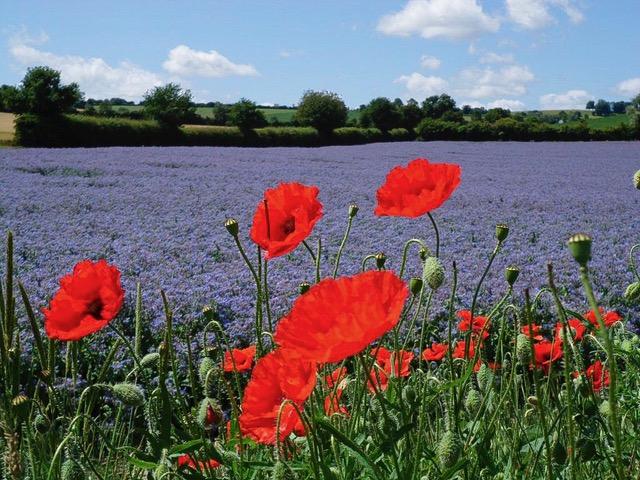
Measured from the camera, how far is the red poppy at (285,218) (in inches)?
38.1

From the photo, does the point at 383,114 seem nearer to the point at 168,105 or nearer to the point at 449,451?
the point at 168,105

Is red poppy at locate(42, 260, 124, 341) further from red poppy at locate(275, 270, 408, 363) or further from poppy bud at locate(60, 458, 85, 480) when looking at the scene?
red poppy at locate(275, 270, 408, 363)

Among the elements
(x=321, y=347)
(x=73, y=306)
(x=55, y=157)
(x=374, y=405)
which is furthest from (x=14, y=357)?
(x=55, y=157)

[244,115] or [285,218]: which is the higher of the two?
[244,115]

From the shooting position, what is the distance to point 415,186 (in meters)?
1.06

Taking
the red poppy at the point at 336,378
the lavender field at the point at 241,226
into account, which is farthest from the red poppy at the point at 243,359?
the lavender field at the point at 241,226

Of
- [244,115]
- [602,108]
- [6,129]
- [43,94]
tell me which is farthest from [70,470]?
[602,108]

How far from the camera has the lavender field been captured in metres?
3.96

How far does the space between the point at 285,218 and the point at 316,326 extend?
0.39m

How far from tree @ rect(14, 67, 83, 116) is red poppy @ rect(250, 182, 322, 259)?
25.5 meters

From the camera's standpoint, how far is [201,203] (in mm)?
7668

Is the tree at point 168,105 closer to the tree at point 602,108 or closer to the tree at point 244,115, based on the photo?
the tree at point 244,115

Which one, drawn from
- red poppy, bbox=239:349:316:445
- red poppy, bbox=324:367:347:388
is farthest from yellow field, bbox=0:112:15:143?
red poppy, bbox=239:349:316:445

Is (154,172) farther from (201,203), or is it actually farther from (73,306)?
(73,306)
